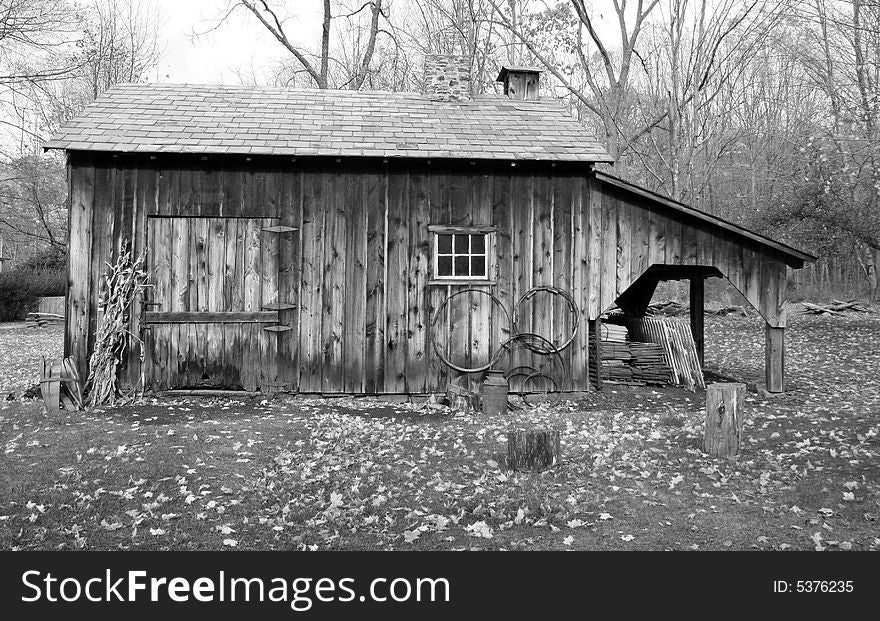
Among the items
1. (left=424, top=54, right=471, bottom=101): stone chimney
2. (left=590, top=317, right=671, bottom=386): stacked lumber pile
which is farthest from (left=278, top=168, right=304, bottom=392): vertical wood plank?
(left=590, top=317, right=671, bottom=386): stacked lumber pile

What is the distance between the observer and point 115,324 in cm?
1087

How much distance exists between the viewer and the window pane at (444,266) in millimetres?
11562

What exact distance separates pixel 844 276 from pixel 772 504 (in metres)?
34.8

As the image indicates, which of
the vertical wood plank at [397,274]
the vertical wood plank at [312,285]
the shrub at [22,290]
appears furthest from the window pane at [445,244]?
the shrub at [22,290]

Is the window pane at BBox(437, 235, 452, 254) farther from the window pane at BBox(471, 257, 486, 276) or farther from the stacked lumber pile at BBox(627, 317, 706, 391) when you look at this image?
the stacked lumber pile at BBox(627, 317, 706, 391)

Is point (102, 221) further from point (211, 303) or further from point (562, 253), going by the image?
point (562, 253)

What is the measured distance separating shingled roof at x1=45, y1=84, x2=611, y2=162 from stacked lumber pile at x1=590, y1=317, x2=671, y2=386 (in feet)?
13.3

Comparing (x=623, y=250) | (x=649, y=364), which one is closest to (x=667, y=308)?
(x=649, y=364)

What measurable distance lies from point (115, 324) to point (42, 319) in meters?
19.2

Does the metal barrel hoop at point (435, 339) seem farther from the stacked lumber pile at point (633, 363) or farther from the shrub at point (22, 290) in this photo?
the shrub at point (22, 290)

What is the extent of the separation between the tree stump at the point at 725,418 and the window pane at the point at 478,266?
16.0 feet

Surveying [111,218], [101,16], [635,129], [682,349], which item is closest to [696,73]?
[635,129]

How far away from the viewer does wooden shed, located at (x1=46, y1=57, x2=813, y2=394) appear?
11.0m

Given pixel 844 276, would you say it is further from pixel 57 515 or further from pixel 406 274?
Answer: pixel 57 515
